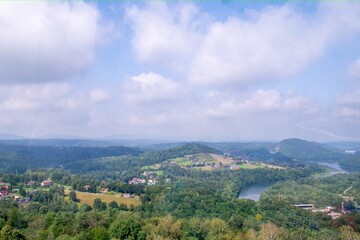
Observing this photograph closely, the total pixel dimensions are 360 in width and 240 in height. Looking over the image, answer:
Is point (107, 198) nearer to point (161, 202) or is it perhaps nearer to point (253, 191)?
point (161, 202)

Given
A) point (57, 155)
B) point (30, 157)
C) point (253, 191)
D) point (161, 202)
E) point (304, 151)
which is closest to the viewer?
point (161, 202)

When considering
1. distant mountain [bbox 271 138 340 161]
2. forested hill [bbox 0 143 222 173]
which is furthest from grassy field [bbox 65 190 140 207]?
distant mountain [bbox 271 138 340 161]

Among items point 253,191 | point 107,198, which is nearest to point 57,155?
point 253,191

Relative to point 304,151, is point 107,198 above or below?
below

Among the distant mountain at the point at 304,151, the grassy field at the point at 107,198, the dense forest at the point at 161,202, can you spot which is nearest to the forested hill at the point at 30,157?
the dense forest at the point at 161,202

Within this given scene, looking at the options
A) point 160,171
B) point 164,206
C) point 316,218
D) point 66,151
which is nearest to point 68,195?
point 164,206

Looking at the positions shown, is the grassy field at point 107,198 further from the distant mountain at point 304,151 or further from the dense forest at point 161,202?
the distant mountain at point 304,151

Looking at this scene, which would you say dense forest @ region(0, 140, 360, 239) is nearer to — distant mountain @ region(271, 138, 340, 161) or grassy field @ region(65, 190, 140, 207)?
grassy field @ region(65, 190, 140, 207)
